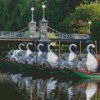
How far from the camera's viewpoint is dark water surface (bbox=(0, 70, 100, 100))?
27547 millimetres

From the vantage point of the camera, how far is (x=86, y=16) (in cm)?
6912

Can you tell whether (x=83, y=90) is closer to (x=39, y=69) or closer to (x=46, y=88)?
(x=46, y=88)

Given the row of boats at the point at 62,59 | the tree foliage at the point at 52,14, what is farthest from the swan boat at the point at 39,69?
the tree foliage at the point at 52,14

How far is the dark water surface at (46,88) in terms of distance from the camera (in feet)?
90.4

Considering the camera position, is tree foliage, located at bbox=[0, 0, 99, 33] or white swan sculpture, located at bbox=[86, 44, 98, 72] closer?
white swan sculpture, located at bbox=[86, 44, 98, 72]

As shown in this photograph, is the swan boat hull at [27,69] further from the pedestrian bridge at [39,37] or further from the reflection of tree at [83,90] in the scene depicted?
the pedestrian bridge at [39,37]

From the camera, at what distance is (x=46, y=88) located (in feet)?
103

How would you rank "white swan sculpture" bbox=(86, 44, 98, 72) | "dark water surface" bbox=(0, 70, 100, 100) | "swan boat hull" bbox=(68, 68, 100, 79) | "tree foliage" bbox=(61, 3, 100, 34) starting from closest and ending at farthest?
"dark water surface" bbox=(0, 70, 100, 100) → "swan boat hull" bbox=(68, 68, 100, 79) → "white swan sculpture" bbox=(86, 44, 98, 72) → "tree foliage" bbox=(61, 3, 100, 34)

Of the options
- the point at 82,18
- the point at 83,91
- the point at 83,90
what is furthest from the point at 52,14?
the point at 83,91

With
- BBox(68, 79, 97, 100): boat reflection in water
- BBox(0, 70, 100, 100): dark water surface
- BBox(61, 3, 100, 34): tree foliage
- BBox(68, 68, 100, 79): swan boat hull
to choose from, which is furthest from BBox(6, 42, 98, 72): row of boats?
BBox(61, 3, 100, 34): tree foliage

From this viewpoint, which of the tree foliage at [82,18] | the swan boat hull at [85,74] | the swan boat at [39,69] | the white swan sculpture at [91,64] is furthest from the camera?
the tree foliage at [82,18]

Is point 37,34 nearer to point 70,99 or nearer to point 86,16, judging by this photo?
point 86,16

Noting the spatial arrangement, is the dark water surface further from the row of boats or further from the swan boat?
the row of boats

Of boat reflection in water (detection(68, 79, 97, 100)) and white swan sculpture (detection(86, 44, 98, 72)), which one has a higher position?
white swan sculpture (detection(86, 44, 98, 72))
